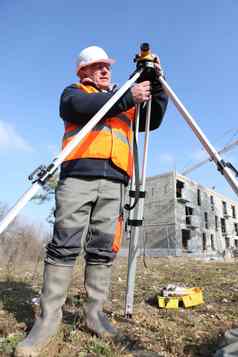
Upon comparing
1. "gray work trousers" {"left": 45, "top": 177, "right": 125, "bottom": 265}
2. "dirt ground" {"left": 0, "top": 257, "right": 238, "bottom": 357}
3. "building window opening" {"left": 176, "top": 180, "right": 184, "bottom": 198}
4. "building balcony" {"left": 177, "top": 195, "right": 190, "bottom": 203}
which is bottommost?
"dirt ground" {"left": 0, "top": 257, "right": 238, "bottom": 357}

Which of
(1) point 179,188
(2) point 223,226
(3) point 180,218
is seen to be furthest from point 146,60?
(2) point 223,226

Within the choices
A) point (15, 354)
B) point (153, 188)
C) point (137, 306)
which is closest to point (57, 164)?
point (15, 354)

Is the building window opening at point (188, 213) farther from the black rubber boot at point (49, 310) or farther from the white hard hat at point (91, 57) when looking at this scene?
the black rubber boot at point (49, 310)

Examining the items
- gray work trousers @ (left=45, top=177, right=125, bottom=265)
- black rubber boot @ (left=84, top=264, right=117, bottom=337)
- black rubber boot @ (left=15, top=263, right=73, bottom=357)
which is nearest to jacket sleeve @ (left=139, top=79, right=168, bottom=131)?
gray work trousers @ (left=45, top=177, right=125, bottom=265)

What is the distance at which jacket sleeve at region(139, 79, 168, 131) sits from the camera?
303 centimetres

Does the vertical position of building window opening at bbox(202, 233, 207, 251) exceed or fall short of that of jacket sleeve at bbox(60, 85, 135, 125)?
it exceeds it

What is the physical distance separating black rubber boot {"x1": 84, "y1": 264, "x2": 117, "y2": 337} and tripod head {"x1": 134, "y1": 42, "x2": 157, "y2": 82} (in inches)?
71.0

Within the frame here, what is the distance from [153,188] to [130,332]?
3716cm

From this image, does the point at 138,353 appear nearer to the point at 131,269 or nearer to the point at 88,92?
the point at 131,269

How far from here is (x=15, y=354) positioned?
2021 mm

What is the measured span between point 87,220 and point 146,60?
1.54 metres

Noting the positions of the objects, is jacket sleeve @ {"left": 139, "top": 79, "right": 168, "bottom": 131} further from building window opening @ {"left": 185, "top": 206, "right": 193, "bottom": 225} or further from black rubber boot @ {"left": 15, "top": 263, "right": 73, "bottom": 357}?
building window opening @ {"left": 185, "top": 206, "right": 193, "bottom": 225}

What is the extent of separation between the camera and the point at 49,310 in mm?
2285

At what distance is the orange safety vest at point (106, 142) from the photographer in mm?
2578
